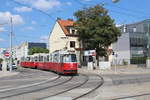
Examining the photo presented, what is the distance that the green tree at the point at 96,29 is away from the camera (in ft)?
150

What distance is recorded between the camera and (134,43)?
66062 millimetres

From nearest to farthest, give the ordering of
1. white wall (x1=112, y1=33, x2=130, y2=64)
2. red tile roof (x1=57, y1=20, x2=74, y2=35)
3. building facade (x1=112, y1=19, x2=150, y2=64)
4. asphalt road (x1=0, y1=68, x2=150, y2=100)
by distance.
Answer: asphalt road (x1=0, y1=68, x2=150, y2=100) < red tile roof (x1=57, y1=20, x2=74, y2=35) < building facade (x1=112, y1=19, x2=150, y2=64) < white wall (x1=112, y1=33, x2=130, y2=64)

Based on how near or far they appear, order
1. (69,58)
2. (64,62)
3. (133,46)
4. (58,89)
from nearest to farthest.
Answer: (58,89)
(64,62)
(69,58)
(133,46)

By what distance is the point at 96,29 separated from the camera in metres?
45.6

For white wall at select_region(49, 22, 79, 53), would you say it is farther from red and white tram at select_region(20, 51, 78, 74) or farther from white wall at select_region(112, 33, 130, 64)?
red and white tram at select_region(20, 51, 78, 74)

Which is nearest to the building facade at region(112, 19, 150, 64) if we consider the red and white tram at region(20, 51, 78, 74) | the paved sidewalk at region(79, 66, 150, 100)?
the red and white tram at region(20, 51, 78, 74)

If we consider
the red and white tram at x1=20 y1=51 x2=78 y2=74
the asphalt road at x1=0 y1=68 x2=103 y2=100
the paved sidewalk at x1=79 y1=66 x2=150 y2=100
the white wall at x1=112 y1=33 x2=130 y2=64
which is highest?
the white wall at x1=112 y1=33 x2=130 y2=64

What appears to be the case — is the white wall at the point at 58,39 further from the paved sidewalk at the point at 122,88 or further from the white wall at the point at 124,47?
the paved sidewalk at the point at 122,88

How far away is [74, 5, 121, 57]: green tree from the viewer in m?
45.6

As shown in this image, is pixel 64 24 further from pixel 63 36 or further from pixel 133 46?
pixel 133 46

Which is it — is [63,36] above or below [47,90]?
above

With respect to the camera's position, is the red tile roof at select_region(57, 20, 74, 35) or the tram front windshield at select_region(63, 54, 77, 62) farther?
the red tile roof at select_region(57, 20, 74, 35)

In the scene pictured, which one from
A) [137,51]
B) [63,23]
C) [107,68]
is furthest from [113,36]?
[137,51]

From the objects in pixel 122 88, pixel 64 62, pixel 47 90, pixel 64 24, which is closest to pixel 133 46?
pixel 64 24
